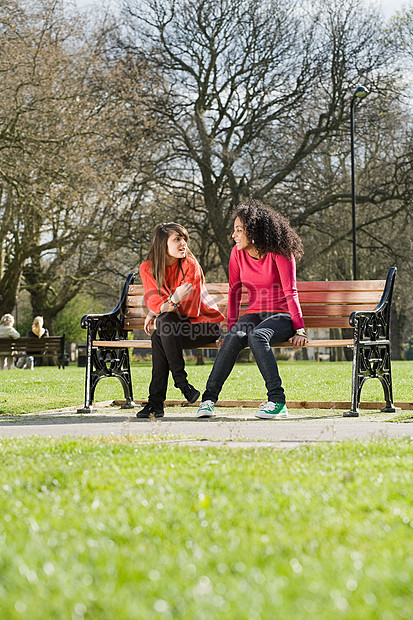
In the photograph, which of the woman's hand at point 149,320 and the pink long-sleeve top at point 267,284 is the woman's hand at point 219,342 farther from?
the woman's hand at point 149,320

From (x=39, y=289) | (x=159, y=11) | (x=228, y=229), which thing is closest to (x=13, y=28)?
(x=159, y=11)

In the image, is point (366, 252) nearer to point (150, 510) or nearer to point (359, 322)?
point (359, 322)

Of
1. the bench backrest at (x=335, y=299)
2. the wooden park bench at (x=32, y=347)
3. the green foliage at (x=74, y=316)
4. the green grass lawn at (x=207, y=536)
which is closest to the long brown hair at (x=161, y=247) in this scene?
the bench backrest at (x=335, y=299)

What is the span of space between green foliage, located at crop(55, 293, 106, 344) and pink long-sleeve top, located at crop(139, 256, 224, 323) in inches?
1532

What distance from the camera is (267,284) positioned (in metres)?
7.11

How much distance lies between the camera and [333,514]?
9.22 feet

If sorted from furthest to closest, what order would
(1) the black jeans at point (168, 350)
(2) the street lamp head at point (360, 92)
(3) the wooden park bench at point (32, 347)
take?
(2) the street lamp head at point (360, 92) < (3) the wooden park bench at point (32, 347) < (1) the black jeans at point (168, 350)

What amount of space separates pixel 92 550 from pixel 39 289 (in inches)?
1263

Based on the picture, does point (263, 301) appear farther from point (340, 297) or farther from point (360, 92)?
point (360, 92)

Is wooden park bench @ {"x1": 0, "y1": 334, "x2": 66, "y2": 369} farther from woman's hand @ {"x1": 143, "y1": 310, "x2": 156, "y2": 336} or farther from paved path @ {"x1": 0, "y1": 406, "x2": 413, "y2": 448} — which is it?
woman's hand @ {"x1": 143, "y1": 310, "x2": 156, "y2": 336}

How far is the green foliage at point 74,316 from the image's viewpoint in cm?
4631

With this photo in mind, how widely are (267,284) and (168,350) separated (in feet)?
3.53

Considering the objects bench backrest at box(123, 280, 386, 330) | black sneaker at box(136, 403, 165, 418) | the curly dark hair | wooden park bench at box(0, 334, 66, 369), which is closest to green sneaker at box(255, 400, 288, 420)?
black sneaker at box(136, 403, 165, 418)

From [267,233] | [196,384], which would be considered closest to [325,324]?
[267,233]
